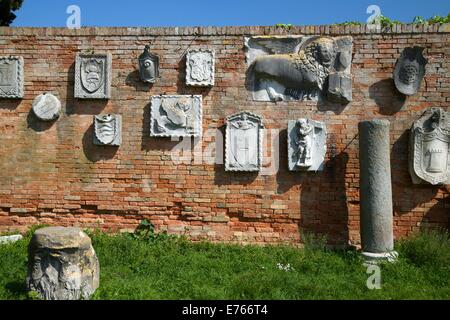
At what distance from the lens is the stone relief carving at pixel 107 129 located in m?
6.75

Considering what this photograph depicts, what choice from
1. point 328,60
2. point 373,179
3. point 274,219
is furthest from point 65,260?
point 328,60

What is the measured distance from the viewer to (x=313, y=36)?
22.1 feet

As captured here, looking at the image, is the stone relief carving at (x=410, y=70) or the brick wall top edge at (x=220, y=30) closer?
the stone relief carving at (x=410, y=70)

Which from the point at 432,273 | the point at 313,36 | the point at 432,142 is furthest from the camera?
the point at 313,36

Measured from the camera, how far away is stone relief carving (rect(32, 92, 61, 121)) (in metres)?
6.84

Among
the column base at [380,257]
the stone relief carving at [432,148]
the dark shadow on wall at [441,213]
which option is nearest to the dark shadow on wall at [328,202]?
the column base at [380,257]

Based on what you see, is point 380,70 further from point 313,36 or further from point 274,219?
point 274,219

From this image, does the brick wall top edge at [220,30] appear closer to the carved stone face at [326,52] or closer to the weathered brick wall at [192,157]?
the weathered brick wall at [192,157]

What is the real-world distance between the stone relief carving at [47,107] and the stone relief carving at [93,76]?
44 cm

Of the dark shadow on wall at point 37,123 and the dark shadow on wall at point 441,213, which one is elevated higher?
the dark shadow on wall at point 37,123

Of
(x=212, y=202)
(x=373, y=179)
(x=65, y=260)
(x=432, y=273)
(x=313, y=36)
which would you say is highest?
(x=313, y=36)

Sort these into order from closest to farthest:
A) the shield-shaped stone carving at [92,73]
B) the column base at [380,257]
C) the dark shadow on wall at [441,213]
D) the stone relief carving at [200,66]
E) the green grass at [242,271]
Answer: the green grass at [242,271]
the column base at [380,257]
the dark shadow on wall at [441,213]
the stone relief carving at [200,66]
the shield-shaped stone carving at [92,73]

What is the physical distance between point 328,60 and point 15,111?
5.69 meters

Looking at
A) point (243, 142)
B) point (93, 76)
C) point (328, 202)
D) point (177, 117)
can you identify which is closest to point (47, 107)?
point (93, 76)
